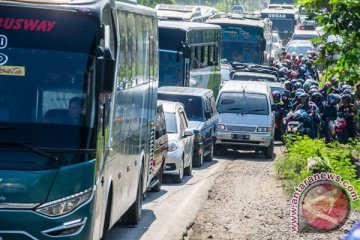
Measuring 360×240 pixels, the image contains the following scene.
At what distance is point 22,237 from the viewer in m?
10.6

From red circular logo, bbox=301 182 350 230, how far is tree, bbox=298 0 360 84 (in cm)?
167

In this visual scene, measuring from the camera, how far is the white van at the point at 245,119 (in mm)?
29578

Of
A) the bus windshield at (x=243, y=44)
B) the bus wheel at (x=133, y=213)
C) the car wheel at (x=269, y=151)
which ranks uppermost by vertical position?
the bus windshield at (x=243, y=44)

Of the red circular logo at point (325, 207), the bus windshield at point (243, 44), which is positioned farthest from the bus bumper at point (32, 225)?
the bus windshield at point (243, 44)

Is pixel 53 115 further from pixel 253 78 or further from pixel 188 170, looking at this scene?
pixel 253 78

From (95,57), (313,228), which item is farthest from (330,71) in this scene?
(95,57)

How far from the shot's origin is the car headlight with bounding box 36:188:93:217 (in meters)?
10.6

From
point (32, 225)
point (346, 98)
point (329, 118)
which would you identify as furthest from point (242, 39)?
point (32, 225)

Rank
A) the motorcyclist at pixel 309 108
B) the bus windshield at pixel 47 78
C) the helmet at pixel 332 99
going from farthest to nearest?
the helmet at pixel 332 99 → the motorcyclist at pixel 309 108 → the bus windshield at pixel 47 78

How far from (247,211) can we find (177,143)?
448 cm

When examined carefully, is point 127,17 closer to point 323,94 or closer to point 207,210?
point 207,210

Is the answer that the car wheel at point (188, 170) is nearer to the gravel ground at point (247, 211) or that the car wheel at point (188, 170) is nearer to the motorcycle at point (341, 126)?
the gravel ground at point (247, 211)

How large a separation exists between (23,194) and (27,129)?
68cm

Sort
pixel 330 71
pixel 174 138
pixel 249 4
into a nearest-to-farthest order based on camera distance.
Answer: pixel 330 71
pixel 174 138
pixel 249 4
